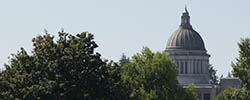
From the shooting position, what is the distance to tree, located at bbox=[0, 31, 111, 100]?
52.1m

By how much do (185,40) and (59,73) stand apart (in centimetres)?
13370

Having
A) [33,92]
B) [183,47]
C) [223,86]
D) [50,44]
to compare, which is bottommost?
[33,92]

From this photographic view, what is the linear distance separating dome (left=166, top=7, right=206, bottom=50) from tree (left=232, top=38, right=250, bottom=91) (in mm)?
125057

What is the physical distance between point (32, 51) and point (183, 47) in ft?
429

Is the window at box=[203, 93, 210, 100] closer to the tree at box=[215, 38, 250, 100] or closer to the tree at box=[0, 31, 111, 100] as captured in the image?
the tree at box=[215, 38, 250, 100]

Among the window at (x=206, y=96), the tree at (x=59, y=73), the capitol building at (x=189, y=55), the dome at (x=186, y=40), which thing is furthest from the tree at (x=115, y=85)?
the dome at (x=186, y=40)

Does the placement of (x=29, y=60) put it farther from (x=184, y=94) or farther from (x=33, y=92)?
(x=184, y=94)

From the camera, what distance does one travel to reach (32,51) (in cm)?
5559

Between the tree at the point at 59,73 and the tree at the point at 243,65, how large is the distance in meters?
9.68

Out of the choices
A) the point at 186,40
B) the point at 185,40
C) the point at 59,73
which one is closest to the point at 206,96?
the point at 186,40

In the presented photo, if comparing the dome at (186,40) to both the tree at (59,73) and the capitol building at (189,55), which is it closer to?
the capitol building at (189,55)

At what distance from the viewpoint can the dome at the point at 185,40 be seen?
7279 inches

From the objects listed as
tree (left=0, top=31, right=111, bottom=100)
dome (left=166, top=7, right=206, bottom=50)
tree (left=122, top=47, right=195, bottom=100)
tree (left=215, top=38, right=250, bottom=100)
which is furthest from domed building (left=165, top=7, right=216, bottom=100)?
tree (left=0, top=31, right=111, bottom=100)

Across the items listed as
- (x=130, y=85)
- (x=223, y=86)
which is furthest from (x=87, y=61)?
(x=223, y=86)
